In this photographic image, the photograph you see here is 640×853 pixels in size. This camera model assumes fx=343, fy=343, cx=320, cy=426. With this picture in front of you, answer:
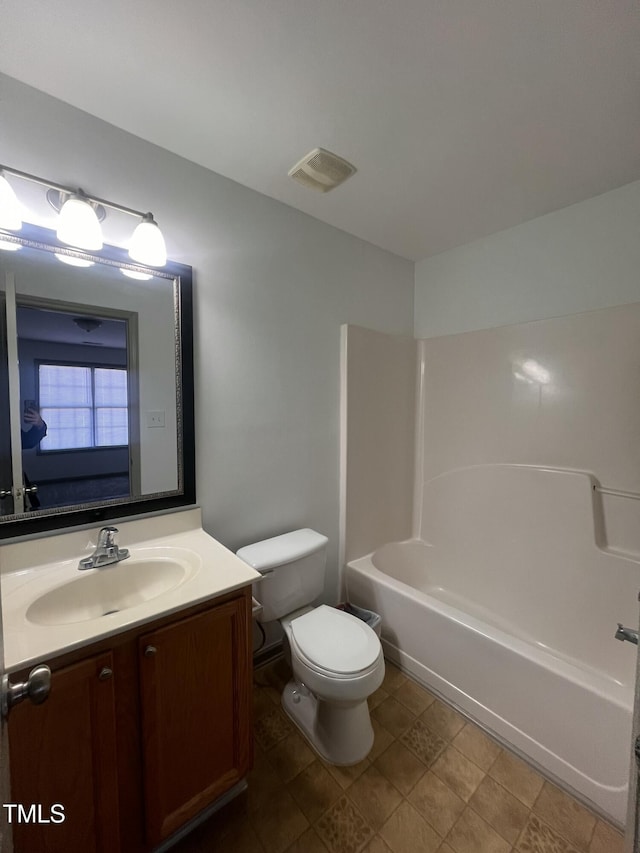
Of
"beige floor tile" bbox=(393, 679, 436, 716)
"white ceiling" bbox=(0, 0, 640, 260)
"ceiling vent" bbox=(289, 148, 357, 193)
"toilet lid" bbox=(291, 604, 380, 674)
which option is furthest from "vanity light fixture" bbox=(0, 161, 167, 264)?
"beige floor tile" bbox=(393, 679, 436, 716)

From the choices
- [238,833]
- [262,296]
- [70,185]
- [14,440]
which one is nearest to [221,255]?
[262,296]

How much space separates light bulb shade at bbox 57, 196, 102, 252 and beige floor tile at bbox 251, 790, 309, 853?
2.03 m

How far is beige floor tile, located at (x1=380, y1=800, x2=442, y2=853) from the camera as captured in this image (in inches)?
43.2

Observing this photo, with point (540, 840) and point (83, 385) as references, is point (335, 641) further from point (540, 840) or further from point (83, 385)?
point (83, 385)

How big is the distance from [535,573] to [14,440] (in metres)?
2.42

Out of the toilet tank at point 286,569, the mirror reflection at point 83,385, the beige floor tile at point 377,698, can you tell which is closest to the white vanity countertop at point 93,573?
the mirror reflection at point 83,385

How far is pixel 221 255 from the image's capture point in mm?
1541

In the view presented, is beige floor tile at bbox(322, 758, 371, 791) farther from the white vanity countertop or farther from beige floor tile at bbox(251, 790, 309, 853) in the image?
the white vanity countertop

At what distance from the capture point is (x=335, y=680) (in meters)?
1.25

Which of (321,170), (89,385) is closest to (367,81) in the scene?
(321,170)

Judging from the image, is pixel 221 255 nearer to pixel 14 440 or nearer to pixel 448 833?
pixel 14 440

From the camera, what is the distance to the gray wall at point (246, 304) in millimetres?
1202

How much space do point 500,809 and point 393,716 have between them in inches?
18.3

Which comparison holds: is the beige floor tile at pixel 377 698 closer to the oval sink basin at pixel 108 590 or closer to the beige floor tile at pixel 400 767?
the beige floor tile at pixel 400 767
